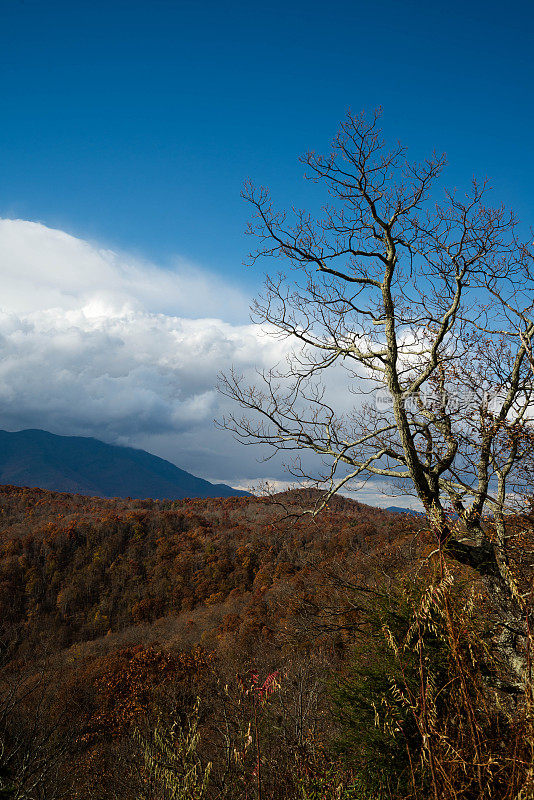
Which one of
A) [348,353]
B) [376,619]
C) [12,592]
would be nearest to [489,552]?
[376,619]

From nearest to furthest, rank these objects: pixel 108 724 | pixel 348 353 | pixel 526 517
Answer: pixel 526 517, pixel 348 353, pixel 108 724

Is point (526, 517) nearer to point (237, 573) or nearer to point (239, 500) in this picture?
point (237, 573)

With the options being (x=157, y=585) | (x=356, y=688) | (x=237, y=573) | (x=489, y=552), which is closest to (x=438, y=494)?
(x=489, y=552)

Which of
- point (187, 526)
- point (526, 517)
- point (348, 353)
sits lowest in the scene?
point (187, 526)

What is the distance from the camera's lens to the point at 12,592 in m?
38.4

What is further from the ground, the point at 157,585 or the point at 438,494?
the point at 438,494

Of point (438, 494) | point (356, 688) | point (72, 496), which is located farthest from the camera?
point (72, 496)

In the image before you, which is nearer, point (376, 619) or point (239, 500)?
point (376, 619)

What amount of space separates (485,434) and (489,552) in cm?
196

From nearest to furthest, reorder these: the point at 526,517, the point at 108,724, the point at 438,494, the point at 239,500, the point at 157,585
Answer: the point at 526,517 → the point at 438,494 → the point at 108,724 → the point at 157,585 → the point at 239,500

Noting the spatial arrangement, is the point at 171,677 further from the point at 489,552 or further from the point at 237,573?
the point at 489,552

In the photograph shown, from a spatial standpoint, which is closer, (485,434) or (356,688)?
(356,688)

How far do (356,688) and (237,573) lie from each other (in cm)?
3844

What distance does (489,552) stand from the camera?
700cm
